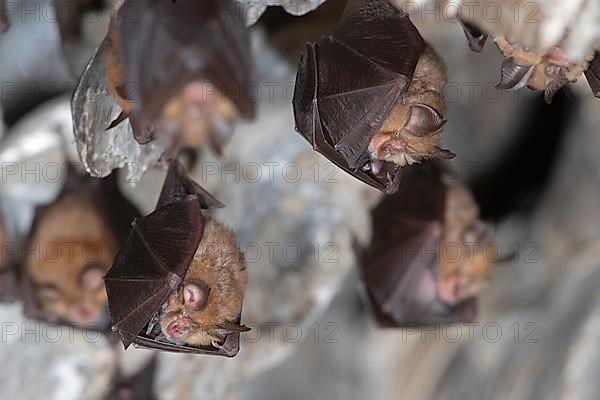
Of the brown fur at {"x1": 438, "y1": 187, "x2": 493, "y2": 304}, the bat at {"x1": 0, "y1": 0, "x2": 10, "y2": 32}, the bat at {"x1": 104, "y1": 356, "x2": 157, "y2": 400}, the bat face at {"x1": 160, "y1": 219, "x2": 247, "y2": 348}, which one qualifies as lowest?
the bat at {"x1": 104, "y1": 356, "x2": 157, "y2": 400}

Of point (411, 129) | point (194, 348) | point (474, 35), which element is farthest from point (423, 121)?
point (194, 348)

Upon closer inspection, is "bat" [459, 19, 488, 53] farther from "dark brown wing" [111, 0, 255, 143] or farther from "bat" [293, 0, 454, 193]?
"dark brown wing" [111, 0, 255, 143]

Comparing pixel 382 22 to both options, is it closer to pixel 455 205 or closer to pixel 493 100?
pixel 455 205

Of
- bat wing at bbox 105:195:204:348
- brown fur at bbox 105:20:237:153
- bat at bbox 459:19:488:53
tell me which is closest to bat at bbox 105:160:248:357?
bat wing at bbox 105:195:204:348

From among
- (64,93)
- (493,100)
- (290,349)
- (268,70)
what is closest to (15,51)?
(64,93)

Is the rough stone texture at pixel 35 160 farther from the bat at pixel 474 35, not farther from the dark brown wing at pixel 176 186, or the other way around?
the bat at pixel 474 35

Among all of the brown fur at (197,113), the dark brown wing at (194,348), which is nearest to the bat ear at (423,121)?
the brown fur at (197,113)
